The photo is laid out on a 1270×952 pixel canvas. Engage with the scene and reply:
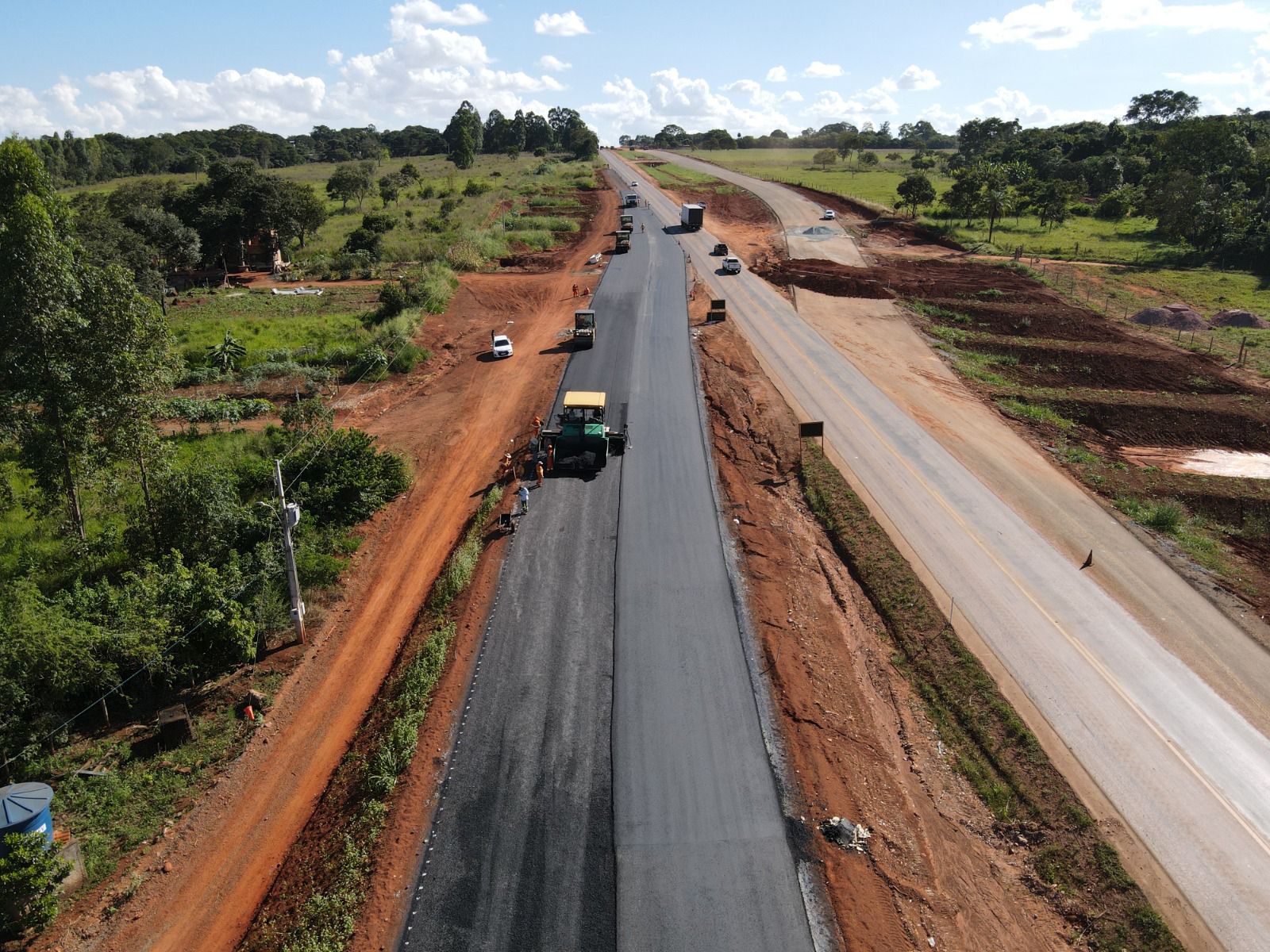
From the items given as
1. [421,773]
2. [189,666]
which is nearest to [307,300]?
[189,666]

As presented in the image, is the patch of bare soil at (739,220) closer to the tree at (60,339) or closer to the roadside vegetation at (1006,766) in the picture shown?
the roadside vegetation at (1006,766)

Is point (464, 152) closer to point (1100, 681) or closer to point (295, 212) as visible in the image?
point (295, 212)

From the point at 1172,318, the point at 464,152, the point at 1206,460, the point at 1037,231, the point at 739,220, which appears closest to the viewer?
the point at 1206,460

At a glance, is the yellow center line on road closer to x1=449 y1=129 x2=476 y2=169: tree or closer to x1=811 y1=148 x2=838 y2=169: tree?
x1=811 y1=148 x2=838 y2=169: tree

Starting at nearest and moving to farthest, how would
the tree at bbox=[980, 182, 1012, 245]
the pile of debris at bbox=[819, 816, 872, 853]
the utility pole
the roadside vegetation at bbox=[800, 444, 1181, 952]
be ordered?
the roadside vegetation at bbox=[800, 444, 1181, 952] → the pile of debris at bbox=[819, 816, 872, 853] → the utility pole → the tree at bbox=[980, 182, 1012, 245]

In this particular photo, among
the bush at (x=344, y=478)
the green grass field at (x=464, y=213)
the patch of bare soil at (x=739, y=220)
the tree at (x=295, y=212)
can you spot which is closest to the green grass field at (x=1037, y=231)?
the patch of bare soil at (x=739, y=220)

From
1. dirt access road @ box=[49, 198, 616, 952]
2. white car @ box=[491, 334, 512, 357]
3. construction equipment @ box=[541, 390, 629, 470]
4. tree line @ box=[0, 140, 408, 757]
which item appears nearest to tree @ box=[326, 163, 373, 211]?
dirt access road @ box=[49, 198, 616, 952]

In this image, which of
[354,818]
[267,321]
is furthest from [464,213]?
[354,818]
